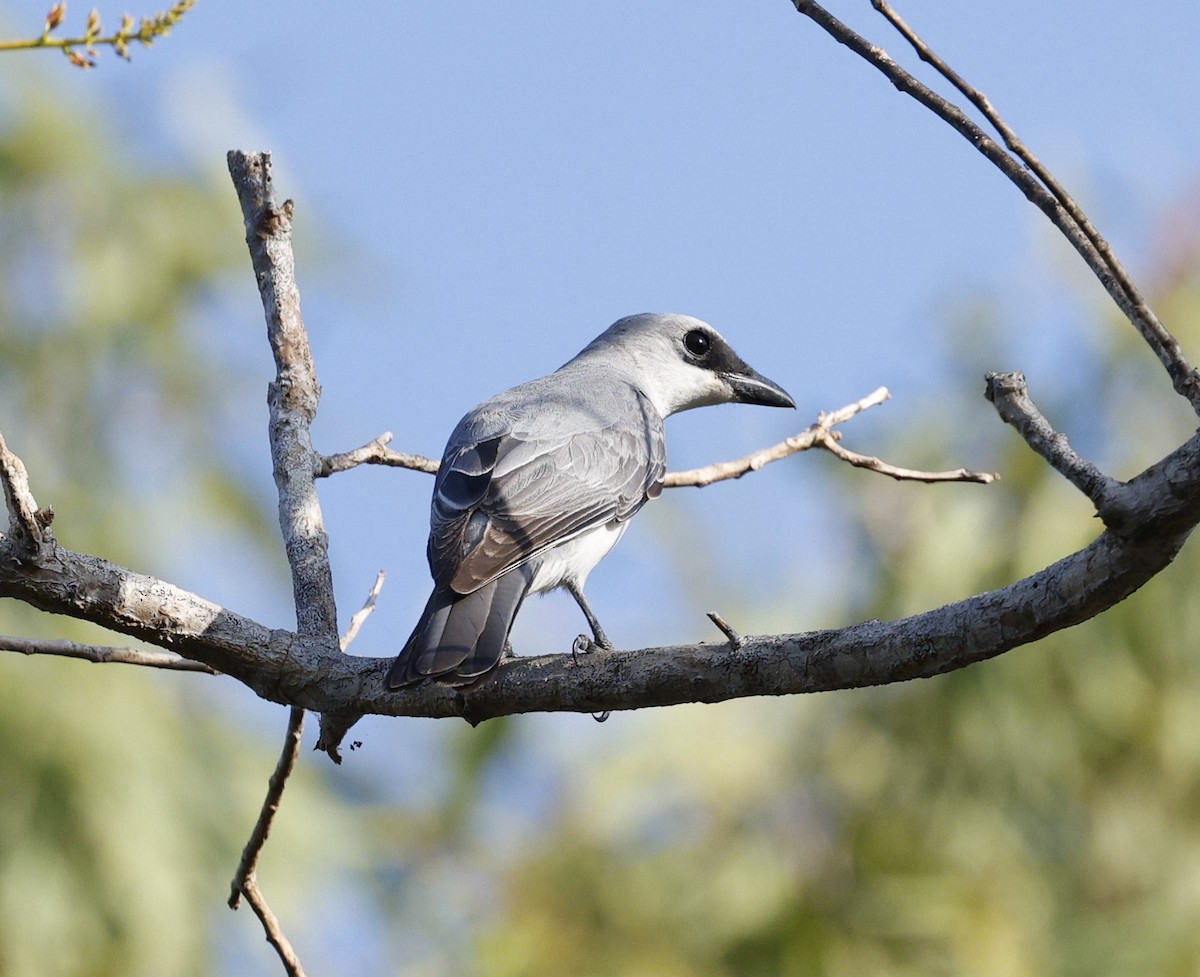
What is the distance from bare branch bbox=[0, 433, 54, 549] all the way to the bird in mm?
822

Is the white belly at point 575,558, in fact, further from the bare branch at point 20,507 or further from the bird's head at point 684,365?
the bare branch at point 20,507

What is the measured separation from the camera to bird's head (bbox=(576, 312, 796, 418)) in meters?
6.20

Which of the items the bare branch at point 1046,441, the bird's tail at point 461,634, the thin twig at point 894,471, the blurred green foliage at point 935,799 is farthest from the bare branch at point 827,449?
the blurred green foliage at point 935,799

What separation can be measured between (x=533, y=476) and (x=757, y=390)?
1.82m

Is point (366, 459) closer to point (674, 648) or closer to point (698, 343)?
point (674, 648)

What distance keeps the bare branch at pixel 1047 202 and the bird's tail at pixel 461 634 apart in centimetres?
159

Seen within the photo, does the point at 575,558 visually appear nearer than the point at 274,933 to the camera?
No

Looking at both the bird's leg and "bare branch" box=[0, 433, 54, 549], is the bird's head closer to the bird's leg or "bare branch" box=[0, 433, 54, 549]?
the bird's leg

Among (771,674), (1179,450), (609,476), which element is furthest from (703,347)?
(1179,450)

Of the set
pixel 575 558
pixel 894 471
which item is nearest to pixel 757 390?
pixel 575 558

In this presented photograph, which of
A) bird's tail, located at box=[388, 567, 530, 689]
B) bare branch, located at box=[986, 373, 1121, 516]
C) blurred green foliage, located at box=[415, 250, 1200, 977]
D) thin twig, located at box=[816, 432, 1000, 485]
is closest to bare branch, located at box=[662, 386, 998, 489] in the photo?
thin twig, located at box=[816, 432, 1000, 485]

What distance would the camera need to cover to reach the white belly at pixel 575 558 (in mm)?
4602

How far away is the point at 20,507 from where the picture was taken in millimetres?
2883

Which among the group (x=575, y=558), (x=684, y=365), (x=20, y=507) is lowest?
(x=20, y=507)
